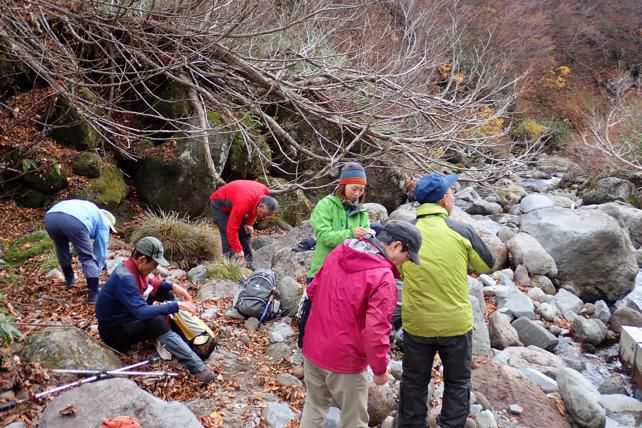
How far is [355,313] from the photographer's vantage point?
2.80 m

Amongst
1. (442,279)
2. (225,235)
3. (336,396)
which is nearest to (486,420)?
(442,279)

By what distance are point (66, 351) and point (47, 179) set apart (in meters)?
5.14

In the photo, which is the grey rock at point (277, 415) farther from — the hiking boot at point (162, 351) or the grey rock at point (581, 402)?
the grey rock at point (581, 402)

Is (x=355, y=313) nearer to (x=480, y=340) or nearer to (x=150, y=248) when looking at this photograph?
(x=150, y=248)

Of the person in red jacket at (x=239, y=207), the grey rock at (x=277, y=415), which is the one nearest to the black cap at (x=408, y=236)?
the grey rock at (x=277, y=415)

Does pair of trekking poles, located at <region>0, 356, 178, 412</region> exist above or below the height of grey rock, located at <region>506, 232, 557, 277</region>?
above

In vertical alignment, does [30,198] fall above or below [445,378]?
above

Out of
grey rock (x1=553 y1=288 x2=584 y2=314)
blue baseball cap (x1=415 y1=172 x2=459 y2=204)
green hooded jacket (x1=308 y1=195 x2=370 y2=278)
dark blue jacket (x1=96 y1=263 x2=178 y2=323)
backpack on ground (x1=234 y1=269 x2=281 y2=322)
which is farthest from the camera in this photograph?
grey rock (x1=553 y1=288 x2=584 y2=314)

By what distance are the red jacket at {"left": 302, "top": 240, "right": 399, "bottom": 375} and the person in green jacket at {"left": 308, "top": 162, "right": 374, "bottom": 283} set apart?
0.98 meters

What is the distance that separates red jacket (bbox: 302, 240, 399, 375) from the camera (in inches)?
107

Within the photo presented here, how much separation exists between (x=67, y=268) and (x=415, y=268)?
3.87 m

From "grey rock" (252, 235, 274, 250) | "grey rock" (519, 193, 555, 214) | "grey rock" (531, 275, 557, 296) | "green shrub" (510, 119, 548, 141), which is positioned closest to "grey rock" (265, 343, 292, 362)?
"grey rock" (252, 235, 274, 250)

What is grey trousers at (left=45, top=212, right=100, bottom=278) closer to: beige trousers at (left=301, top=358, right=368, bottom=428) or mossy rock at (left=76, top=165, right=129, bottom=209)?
beige trousers at (left=301, top=358, right=368, bottom=428)

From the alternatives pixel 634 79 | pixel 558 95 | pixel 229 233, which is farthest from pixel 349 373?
pixel 634 79
